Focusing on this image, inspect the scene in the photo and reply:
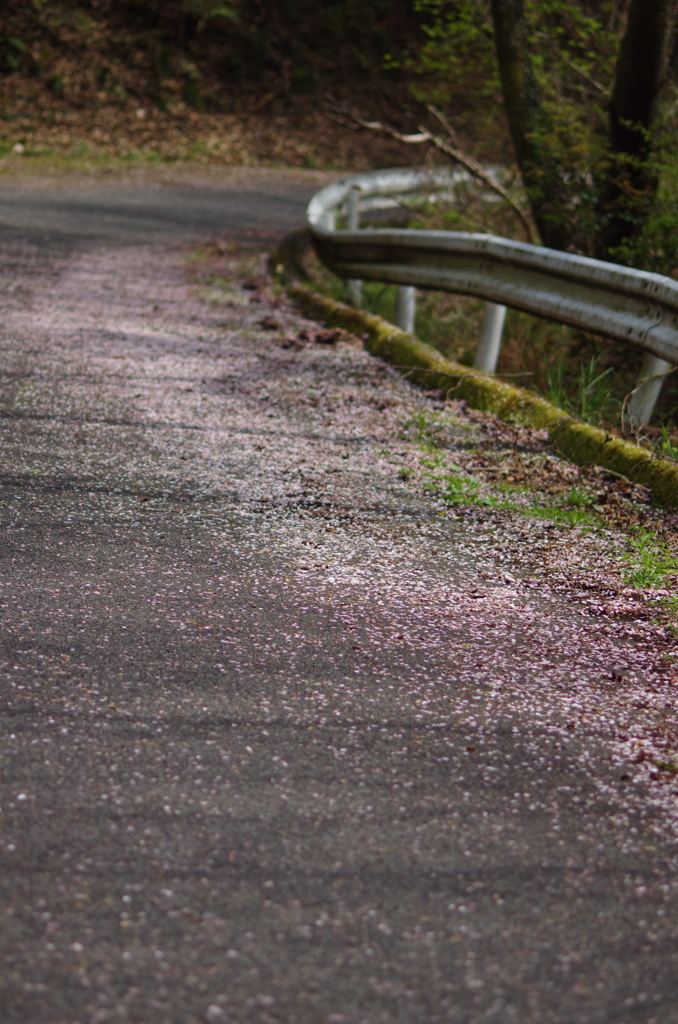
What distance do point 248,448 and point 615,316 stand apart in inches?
84.8

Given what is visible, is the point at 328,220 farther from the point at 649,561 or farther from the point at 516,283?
the point at 649,561

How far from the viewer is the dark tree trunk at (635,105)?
799 cm

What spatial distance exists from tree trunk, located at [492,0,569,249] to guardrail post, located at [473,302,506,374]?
7.18 feet

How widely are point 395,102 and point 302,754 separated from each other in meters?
27.6

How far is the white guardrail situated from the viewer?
5.17 m

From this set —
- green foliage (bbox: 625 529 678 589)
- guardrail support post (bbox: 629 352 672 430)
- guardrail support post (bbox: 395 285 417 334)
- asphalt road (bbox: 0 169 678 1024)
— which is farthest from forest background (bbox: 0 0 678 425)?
asphalt road (bbox: 0 169 678 1024)

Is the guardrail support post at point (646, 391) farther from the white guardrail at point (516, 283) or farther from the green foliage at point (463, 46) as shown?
the green foliage at point (463, 46)

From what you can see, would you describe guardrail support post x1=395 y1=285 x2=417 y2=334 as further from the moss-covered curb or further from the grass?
the grass

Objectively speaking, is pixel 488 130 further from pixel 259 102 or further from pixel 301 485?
pixel 259 102

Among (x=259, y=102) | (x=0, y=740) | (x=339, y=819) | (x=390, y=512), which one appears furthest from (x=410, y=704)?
(x=259, y=102)

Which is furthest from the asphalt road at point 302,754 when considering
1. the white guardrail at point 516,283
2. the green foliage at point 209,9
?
the green foliage at point 209,9

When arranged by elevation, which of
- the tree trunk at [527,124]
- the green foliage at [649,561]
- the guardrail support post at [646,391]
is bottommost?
the green foliage at [649,561]

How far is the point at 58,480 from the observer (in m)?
4.30

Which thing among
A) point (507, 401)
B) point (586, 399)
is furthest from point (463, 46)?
point (507, 401)
